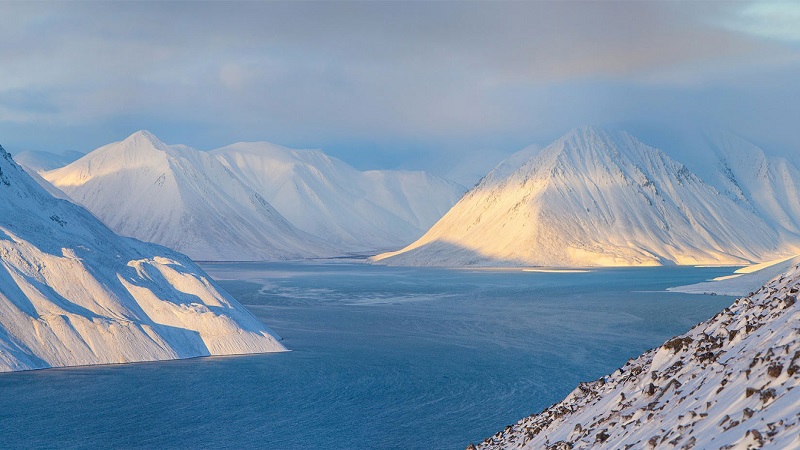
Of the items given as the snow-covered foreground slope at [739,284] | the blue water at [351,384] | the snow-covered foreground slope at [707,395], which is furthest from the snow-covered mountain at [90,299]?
the snow-covered foreground slope at [739,284]

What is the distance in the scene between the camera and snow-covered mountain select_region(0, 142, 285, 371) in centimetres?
4103

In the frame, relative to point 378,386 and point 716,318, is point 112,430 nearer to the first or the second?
point 378,386

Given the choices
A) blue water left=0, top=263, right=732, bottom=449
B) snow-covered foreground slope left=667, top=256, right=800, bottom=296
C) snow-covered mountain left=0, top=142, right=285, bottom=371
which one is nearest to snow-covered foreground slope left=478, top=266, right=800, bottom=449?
blue water left=0, top=263, right=732, bottom=449

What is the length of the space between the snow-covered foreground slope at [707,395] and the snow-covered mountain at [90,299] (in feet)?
100

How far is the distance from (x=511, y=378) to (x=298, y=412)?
12.9 m

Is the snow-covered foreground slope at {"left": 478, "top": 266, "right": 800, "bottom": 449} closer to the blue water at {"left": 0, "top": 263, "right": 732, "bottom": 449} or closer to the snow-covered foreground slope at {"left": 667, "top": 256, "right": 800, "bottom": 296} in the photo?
the blue water at {"left": 0, "top": 263, "right": 732, "bottom": 449}

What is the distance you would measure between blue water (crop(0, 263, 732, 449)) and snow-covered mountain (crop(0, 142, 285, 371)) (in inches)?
67.6

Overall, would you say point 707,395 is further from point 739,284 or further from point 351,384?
point 739,284

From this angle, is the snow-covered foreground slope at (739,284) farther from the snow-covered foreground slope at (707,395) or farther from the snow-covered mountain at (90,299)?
the snow-covered foreground slope at (707,395)

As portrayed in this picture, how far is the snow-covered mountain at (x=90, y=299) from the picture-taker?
41031 millimetres

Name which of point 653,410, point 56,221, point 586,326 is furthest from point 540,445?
point 586,326

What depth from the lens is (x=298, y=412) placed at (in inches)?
1325

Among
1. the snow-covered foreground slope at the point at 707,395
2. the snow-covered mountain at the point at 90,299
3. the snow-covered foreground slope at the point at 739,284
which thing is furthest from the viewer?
the snow-covered foreground slope at the point at 739,284

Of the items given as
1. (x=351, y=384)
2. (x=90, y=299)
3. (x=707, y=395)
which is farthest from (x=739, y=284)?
(x=707, y=395)
